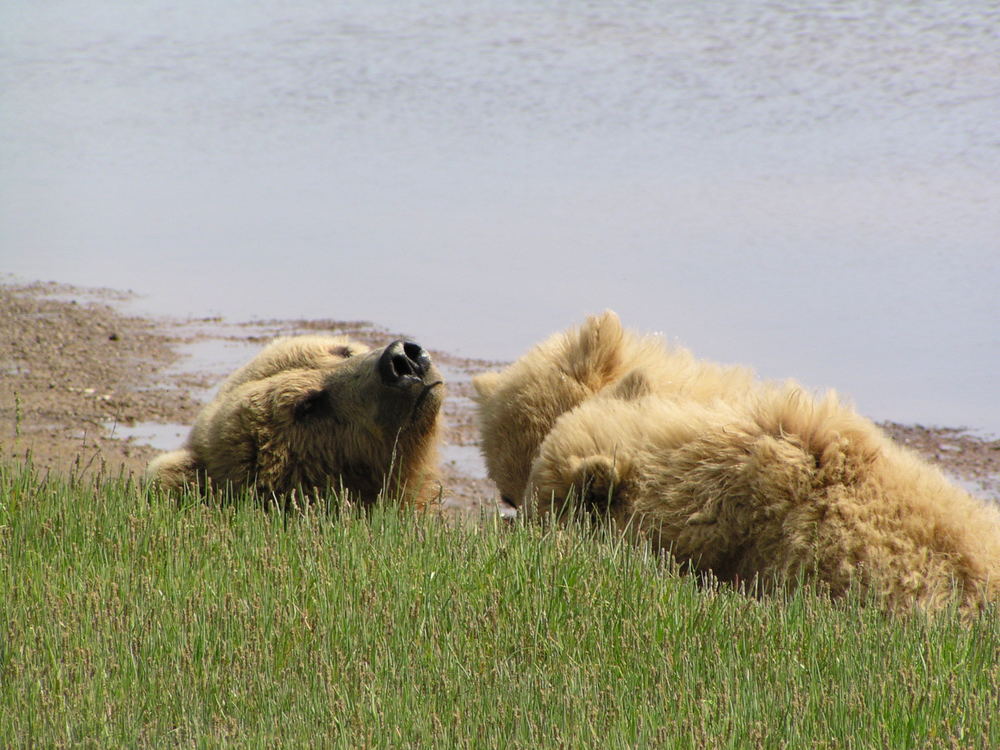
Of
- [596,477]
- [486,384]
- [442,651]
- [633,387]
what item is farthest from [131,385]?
[442,651]

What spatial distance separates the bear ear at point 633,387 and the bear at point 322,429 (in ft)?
3.17

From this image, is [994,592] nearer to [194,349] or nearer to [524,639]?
[524,639]

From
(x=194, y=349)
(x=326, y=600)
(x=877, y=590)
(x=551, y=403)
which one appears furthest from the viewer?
(x=194, y=349)

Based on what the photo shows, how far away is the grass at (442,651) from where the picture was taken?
3.52m

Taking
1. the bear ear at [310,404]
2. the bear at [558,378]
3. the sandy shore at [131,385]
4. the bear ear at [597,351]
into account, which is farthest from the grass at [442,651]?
the sandy shore at [131,385]

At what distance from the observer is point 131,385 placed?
11.2 meters

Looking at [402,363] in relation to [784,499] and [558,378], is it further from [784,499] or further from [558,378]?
[784,499]

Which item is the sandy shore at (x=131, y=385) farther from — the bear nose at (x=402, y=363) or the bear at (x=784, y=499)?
the bear at (x=784, y=499)

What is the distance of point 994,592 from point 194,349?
9803mm

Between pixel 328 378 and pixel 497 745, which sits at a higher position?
pixel 328 378

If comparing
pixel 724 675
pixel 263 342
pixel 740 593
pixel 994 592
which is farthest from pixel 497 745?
pixel 263 342

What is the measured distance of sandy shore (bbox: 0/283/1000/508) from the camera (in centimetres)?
903

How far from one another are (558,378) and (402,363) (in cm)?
71

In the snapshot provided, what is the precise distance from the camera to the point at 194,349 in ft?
41.7
